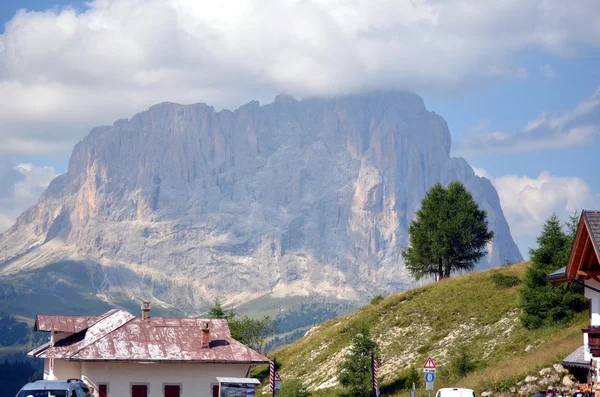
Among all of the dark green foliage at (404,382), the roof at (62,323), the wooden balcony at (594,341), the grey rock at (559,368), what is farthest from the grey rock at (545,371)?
the roof at (62,323)

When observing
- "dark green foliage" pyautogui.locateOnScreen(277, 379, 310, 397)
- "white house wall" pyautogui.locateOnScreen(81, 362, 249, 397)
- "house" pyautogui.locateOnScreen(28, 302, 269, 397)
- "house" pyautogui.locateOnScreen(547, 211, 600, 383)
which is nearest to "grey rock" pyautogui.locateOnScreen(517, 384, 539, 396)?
"house" pyautogui.locateOnScreen(547, 211, 600, 383)

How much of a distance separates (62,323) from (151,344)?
33.8ft

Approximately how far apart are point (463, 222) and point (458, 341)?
118ft

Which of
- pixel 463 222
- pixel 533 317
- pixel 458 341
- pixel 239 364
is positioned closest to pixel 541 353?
pixel 533 317

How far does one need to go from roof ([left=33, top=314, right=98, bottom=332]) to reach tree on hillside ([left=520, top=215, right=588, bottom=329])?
35856 mm

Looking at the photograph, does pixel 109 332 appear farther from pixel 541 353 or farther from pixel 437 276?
pixel 437 276

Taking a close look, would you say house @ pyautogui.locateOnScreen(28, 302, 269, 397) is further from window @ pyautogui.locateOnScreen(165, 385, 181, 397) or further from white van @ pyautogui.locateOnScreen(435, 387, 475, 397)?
white van @ pyautogui.locateOnScreen(435, 387, 475, 397)

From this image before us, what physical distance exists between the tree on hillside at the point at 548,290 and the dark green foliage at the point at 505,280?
37.3 ft

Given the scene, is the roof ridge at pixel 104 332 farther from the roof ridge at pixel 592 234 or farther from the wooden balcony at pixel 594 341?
the roof ridge at pixel 592 234

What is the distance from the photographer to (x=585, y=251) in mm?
32781

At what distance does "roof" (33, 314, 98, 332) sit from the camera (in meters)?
70.6

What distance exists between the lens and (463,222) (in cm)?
10119

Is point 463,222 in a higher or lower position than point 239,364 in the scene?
higher

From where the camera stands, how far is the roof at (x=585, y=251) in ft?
101
